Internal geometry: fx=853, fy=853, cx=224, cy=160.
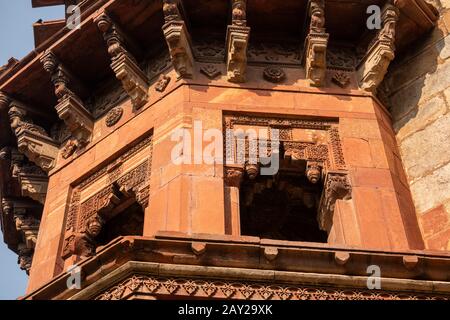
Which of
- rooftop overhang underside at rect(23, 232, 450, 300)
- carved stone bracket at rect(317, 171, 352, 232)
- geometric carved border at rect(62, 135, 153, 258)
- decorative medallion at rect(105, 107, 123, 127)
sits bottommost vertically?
rooftop overhang underside at rect(23, 232, 450, 300)

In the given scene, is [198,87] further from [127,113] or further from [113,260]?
[113,260]

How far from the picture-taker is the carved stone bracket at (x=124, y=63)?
1010 centimetres

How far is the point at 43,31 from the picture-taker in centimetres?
1122

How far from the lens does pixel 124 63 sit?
1013 cm

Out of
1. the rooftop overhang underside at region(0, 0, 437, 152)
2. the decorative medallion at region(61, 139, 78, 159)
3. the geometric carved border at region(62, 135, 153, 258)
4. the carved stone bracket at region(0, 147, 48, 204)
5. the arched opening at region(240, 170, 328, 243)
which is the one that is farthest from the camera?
the carved stone bracket at region(0, 147, 48, 204)

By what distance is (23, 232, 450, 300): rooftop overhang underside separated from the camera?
703 centimetres

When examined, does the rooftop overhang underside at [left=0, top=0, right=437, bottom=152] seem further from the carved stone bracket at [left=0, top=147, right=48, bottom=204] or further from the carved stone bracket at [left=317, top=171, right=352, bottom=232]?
the carved stone bracket at [left=317, top=171, right=352, bottom=232]

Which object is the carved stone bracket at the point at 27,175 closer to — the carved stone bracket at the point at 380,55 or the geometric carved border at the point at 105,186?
the geometric carved border at the point at 105,186

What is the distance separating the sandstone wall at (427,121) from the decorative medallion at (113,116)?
10.9 feet

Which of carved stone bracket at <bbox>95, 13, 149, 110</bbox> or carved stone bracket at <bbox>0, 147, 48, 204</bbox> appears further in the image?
carved stone bracket at <bbox>0, 147, 48, 204</bbox>

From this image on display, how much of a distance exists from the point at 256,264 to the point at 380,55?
3824 mm

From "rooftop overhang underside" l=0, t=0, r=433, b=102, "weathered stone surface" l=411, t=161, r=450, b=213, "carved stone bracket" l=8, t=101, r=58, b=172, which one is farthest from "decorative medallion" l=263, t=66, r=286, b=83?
"carved stone bracket" l=8, t=101, r=58, b=172

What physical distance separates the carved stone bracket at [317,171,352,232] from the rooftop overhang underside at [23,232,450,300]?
4.97ft
